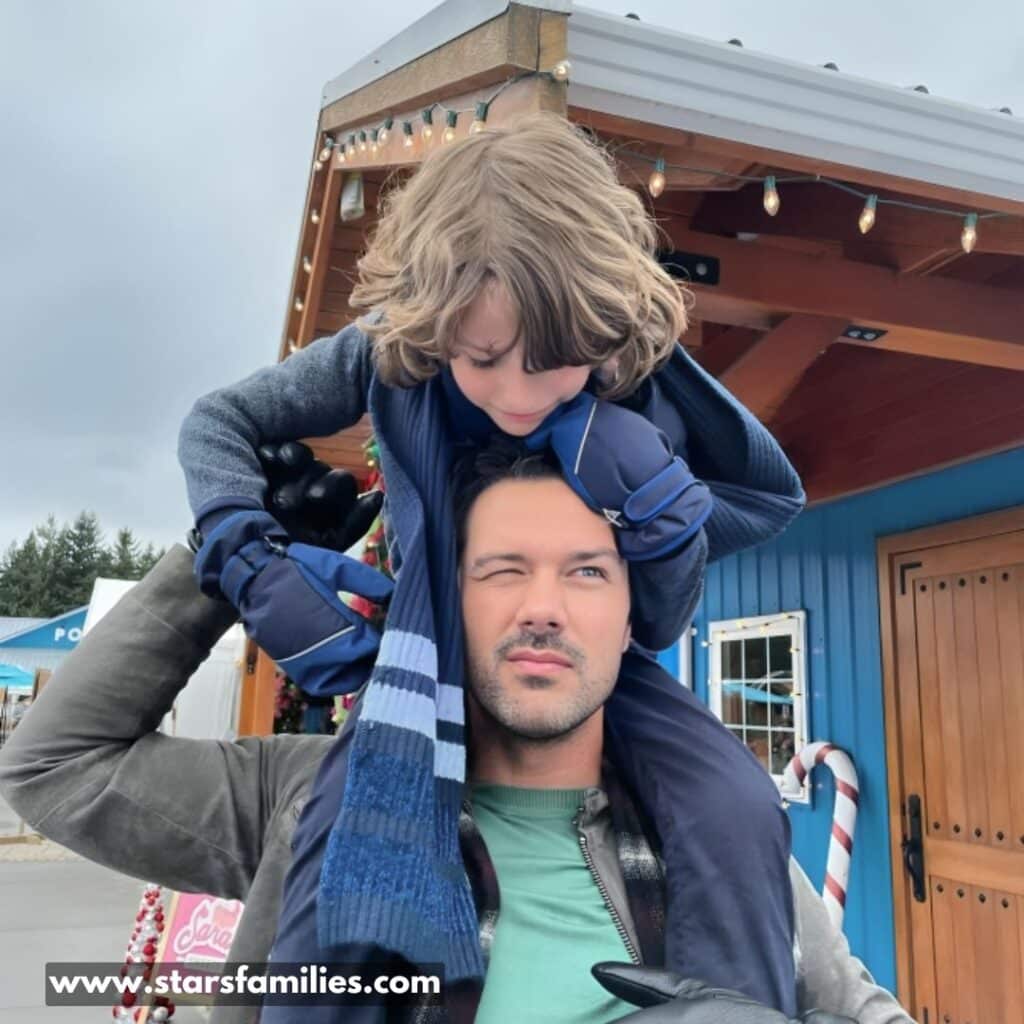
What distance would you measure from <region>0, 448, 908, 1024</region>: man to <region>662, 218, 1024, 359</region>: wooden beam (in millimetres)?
1636

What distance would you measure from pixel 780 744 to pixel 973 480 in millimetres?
1694

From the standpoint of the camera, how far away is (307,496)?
1151mm

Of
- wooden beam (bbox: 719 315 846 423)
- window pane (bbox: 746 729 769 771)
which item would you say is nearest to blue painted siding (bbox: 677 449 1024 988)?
window pane (bbox: 746 729 769 771)

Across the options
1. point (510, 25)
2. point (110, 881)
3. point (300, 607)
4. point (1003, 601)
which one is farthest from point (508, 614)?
point (110, 881)

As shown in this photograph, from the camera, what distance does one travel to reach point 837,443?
430 cm

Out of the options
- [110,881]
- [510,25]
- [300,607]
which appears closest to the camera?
[300,607]

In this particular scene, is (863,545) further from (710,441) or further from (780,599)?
(710,441)

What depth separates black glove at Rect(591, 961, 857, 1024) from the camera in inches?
32.1

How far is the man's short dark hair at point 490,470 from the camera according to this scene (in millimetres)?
1122

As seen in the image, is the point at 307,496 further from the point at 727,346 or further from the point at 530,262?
the point at 727,346

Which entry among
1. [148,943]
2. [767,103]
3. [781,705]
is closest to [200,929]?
[148,943]

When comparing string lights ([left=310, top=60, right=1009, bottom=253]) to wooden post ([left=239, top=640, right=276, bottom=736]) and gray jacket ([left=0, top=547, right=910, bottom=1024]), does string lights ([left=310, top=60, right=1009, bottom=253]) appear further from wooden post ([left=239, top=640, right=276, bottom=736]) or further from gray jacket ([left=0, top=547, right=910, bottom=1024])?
wooden post ([left=239, top=640, right=276, bottom=736])

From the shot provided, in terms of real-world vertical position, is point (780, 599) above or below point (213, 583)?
above

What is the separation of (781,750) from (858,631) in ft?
2.73
